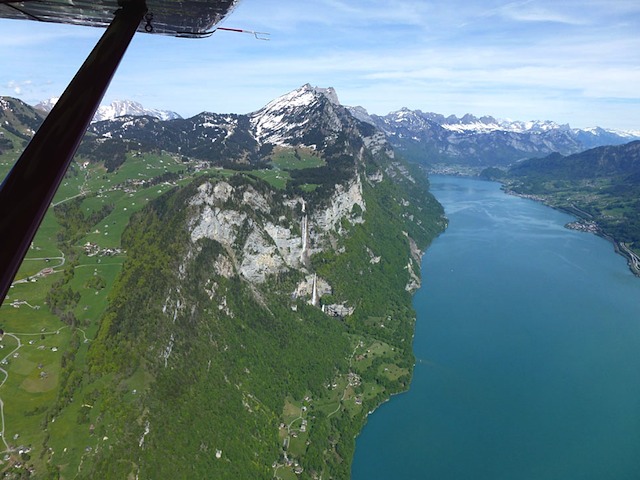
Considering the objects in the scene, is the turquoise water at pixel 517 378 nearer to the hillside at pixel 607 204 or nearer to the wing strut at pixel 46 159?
the hillside at pixel 607 204

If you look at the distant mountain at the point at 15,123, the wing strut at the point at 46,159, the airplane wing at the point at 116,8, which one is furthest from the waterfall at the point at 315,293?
the wing strut at the point at 46,159

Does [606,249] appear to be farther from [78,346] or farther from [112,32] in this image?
[112,32]

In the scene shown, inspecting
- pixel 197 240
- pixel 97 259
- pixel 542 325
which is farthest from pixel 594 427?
pixel 97 259

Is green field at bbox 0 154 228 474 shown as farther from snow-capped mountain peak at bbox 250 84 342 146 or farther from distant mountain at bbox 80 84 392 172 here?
snow-capped mountain peak at bbox 250 84 342 146

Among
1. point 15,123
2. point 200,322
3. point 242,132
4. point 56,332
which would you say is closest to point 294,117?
point 242,132

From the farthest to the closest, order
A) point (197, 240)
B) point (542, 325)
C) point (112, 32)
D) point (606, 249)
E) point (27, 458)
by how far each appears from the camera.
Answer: point (606, 249) → point (542, 325) → point (197, 240) → point (27, 458) → point (112, 32)

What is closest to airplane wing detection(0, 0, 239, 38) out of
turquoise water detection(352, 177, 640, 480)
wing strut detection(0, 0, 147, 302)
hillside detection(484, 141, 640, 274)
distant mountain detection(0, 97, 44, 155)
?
wing strut detection(0, 0, 147, 302)

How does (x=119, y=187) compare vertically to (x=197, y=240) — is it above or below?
below
